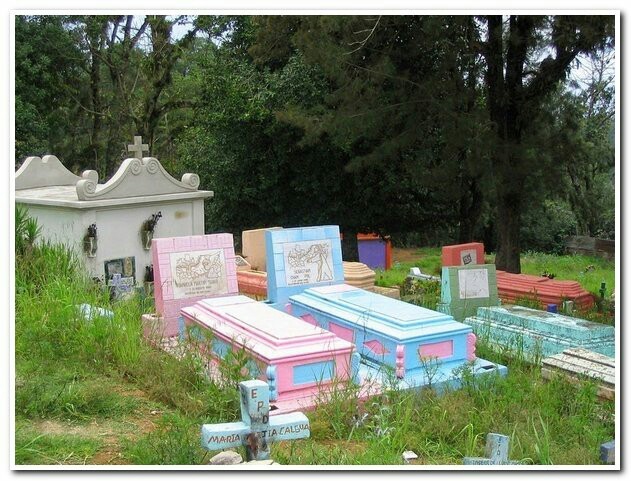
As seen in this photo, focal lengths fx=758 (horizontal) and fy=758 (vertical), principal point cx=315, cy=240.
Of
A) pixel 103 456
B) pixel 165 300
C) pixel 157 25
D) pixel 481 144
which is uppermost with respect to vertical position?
pixel 157 25

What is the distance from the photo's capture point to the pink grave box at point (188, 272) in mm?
7277

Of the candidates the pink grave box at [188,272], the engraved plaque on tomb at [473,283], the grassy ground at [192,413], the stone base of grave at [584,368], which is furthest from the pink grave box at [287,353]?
the engraved plaque on tomb at [473,283]

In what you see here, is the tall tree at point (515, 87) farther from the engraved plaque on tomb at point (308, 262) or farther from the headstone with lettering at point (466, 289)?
the engraved plaque on tomb at point (308, 262)

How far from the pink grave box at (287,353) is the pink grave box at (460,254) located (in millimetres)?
4060

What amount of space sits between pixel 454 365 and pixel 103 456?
116 inches

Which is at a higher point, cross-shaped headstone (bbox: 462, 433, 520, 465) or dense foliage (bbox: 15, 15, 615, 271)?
dense foliage (bbox: 15, 15, 615, 271)

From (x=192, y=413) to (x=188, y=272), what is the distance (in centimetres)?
283

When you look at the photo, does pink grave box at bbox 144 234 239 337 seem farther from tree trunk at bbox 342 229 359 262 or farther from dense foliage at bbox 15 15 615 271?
tree trunk at bbox 342 229 359 262

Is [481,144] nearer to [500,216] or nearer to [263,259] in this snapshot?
[500,216]

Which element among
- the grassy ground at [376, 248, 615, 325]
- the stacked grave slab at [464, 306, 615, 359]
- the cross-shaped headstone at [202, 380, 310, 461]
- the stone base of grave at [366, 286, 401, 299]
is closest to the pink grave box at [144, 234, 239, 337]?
the stone base of grave at [366, 286, 401, 299]

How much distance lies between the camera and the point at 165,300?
23.8 feet

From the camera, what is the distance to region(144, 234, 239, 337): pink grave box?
7.28m

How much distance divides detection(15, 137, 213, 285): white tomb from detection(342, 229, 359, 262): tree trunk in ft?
22.7
